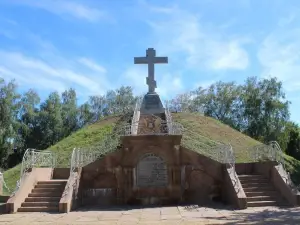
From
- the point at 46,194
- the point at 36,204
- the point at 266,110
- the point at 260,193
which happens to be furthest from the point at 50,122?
the point at 260,193

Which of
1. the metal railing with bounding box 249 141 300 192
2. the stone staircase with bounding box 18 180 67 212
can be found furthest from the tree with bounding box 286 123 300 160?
the stone staircase with bounding box 18 180 67 212

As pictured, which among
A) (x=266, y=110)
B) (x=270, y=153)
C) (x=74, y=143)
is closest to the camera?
(x=270, y=153)

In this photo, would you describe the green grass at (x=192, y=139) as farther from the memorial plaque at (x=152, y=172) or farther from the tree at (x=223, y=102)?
the tree at (x=223, y=102)

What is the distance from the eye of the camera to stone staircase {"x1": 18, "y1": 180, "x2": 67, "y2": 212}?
13.0 metres

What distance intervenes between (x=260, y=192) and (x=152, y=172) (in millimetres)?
4258

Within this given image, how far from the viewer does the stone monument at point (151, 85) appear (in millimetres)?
18188

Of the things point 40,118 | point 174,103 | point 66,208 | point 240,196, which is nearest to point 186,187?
point 240,196

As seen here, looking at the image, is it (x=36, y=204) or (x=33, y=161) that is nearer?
(x=36, y=204)

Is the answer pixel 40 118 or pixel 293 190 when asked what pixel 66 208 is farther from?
pixel 40 118

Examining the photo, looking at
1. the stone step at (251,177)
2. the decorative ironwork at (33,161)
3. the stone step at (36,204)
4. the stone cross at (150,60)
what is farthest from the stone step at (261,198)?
the decorative ironwork at (33,161)

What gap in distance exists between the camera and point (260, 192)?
45.3 ft

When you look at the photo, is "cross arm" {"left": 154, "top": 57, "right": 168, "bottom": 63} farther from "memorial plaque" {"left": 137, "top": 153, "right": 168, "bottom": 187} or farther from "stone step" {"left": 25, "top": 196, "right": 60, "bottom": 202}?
"stone step" {"left": 25, "top": 196, "right": 60, "bottom": 202}

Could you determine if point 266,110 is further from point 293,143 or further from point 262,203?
point 262,203

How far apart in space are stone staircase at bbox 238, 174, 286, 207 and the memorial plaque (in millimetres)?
3196
